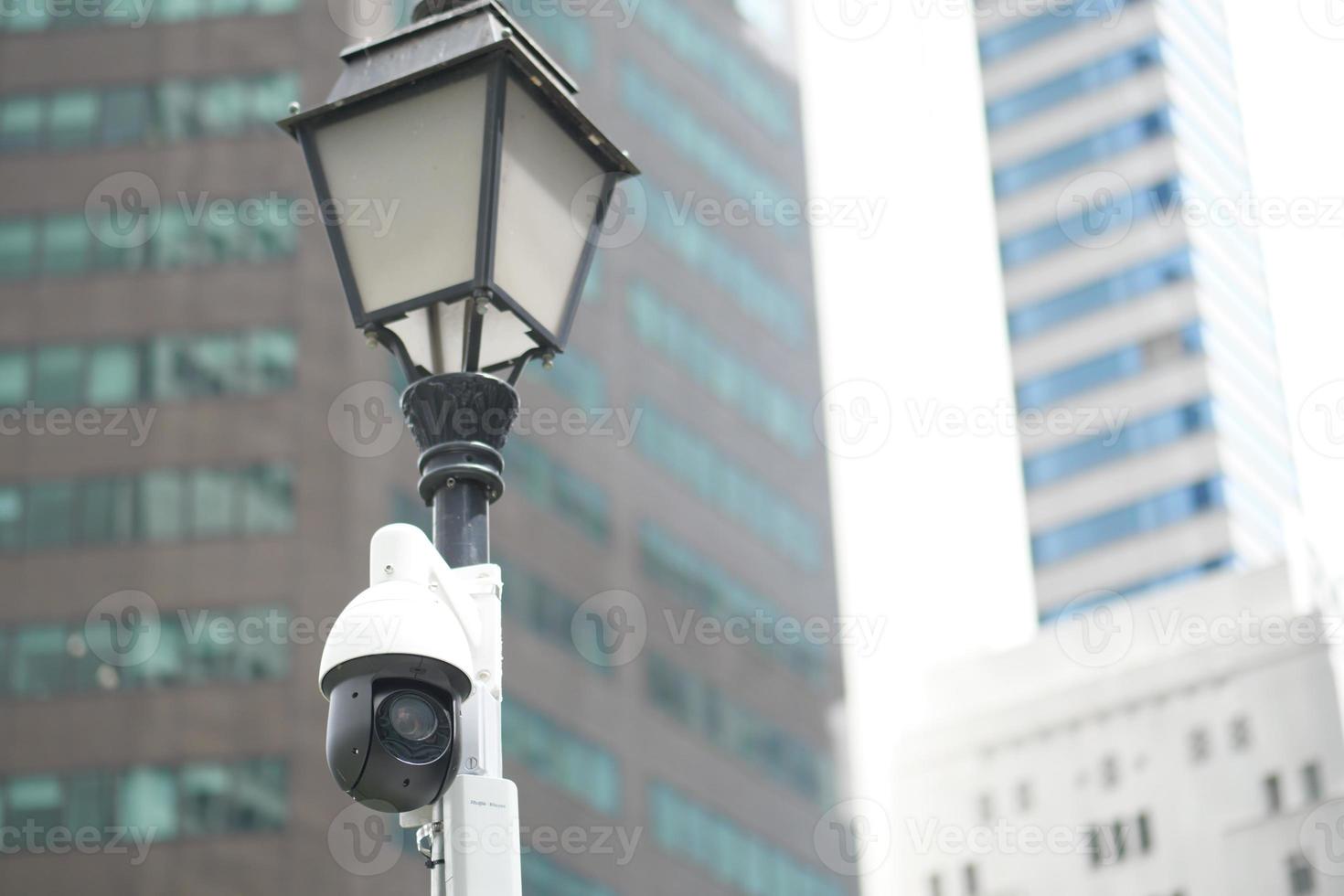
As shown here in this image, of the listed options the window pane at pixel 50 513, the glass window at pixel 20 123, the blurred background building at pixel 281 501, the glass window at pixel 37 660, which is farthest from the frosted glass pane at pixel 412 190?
the glass window at pixel 20 123

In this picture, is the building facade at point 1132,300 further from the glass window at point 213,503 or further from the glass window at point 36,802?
the glass window at point 36,802

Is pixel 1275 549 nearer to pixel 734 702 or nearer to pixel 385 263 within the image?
pixel 734 702

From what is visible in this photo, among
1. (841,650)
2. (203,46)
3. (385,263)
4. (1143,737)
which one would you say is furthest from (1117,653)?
(385,263)

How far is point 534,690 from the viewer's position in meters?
63.3

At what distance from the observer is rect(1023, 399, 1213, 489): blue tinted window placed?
121 meters

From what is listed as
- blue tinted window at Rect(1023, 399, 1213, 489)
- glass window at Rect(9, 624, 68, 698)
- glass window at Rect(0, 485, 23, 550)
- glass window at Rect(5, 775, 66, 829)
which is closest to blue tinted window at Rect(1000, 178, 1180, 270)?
blue tinted window at Rect(1023, 399, 1213, 489)

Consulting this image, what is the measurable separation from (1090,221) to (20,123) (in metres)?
77.0

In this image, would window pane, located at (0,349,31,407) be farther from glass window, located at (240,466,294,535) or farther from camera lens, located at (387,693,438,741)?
camera lens, located at (387,693,438,741)

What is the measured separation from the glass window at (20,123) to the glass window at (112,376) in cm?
756

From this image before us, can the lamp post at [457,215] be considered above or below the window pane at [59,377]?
below

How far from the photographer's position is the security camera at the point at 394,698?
18.7 feet

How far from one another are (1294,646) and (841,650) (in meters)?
27.0

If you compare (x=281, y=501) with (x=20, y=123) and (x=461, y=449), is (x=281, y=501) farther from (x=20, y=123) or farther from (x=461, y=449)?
(x=461, y=449)

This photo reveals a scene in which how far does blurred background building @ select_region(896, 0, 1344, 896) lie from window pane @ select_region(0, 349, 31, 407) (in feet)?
183
